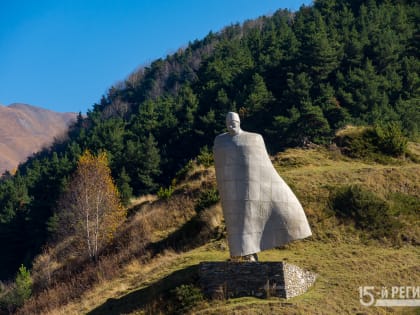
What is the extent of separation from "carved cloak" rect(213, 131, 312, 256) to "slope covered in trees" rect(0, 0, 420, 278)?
1942 cm

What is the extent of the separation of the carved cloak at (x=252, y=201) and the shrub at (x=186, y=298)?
5.03 feet

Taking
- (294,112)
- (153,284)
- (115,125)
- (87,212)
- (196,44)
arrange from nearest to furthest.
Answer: (153,284), (87,212), (294,112), (115,125), (196,44)

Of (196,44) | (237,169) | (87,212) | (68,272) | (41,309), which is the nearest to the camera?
(237,169)

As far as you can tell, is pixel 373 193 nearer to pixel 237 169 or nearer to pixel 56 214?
pixel 237 169

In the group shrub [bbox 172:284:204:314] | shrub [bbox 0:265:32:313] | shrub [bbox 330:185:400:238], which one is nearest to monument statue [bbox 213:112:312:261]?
shrub [bbox 172:284:204:314]

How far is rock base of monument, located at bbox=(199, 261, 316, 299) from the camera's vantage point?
55.0 ft

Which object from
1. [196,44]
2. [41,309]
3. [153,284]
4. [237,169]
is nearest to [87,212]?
[41,309]

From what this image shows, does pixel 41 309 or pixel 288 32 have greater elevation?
pixel 288 32

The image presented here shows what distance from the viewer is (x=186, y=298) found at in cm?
1722

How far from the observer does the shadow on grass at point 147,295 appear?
18.5 m

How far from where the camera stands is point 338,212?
2428 cm

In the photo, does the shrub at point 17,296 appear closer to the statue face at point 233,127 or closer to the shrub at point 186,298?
the shrub at point 186,298

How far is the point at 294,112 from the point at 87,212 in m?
16.8

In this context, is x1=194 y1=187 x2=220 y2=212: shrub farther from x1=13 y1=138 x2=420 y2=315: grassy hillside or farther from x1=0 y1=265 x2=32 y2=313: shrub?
x1=0 y1=265 x2=32 y2=313: shrub
